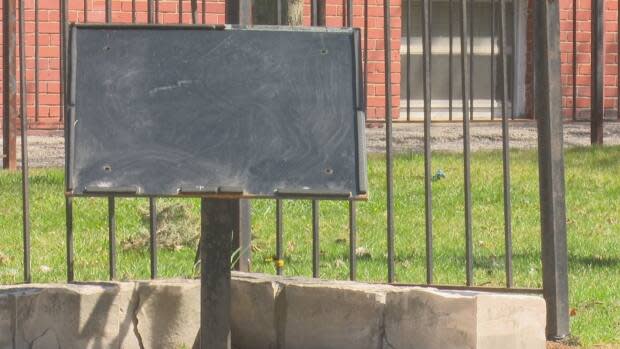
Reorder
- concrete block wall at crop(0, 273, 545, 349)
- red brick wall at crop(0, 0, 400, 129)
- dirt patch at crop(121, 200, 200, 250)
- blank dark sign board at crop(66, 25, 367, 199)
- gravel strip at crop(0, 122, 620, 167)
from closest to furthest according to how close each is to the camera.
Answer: blank dark sign board at crop(66, 25, 367, 199) → concrete block wall at crop(0, 273, 545, 349) → dirt patch at crop(121, 200, 200, 250) → gravel strip at crop(0, 122, 620, 167) → red brick wall at crop(0, 0, 400, 129)

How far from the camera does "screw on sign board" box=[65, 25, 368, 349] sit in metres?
4.25

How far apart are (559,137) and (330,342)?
3.88 feet

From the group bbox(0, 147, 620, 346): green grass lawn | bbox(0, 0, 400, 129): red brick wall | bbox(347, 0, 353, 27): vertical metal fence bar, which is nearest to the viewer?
bbox(347, 0, 353, 27): vertical metal fence bar

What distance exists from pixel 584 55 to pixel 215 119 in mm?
10971

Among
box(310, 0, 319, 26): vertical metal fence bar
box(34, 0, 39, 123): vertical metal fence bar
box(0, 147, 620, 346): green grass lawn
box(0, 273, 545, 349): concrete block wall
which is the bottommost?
box(0, 273, 545, 349): concrete block wall

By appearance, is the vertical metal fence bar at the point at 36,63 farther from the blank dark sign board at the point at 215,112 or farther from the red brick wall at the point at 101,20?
the blank dark sign board at the point at 215,112

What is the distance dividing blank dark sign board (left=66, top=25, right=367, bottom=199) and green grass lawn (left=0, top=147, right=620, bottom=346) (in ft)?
5.48

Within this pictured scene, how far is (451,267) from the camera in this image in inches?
280

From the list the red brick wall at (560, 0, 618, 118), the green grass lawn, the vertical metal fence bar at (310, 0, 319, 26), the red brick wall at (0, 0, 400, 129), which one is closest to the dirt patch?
the green grass lawn

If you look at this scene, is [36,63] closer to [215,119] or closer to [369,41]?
[369,41]

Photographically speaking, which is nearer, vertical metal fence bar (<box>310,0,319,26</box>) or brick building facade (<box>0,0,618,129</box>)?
vertical metal fence bar (<box>310,0,319,26</box>)

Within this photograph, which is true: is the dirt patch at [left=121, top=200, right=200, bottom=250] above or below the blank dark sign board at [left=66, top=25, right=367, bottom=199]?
below

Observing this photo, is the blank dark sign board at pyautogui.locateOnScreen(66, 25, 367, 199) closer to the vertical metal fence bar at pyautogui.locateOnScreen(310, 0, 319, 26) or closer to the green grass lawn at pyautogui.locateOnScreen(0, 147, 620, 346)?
the vertical metal fence bar at pyautogui.locateOnScreen(310, 0, 319, 26)

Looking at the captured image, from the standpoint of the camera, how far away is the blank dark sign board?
4.25m
